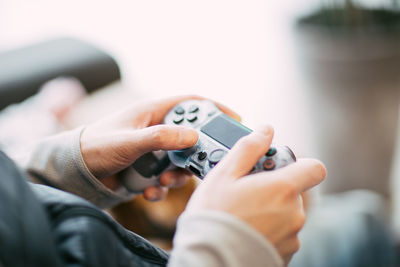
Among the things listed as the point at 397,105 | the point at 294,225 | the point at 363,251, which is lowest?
the point at 363,251

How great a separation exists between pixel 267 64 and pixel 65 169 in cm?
98

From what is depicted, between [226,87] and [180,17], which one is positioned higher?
[180,17]

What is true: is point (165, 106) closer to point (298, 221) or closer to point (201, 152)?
point (201, 152)

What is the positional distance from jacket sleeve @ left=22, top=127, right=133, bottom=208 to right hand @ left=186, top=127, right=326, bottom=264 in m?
0.19

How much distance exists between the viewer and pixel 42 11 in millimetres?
→ 1699

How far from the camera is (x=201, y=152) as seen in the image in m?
0.47

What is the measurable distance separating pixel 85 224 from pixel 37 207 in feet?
0.13

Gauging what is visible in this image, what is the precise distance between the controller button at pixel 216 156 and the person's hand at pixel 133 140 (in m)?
0.03

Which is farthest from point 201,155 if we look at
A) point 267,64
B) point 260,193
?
point 267,64

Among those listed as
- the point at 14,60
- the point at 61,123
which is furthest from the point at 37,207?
the point at 14,60

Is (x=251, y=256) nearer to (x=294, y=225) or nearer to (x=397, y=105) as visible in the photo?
(x=294, y=225)

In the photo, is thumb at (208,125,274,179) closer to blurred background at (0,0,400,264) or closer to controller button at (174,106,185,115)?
controller button at (174,106,185,115)

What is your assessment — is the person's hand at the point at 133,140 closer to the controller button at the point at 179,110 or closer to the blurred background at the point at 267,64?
the controller button at the point at 179,110

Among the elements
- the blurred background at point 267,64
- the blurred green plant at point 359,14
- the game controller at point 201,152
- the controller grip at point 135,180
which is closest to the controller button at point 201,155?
the game controller at point 201,152
